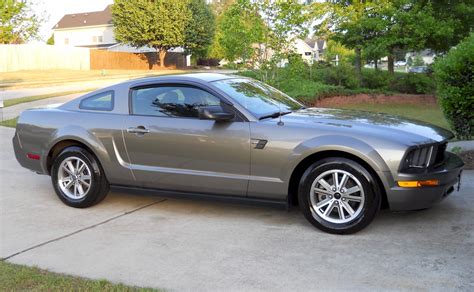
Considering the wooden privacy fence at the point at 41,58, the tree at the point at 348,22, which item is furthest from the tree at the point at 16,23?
the tree at the point at 348,22

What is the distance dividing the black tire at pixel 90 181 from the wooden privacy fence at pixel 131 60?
145 ft

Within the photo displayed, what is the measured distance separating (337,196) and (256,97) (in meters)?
1.52

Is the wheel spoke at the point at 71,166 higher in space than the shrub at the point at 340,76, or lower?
lower

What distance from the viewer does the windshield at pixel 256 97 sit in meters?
5.39

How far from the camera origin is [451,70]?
7949 mm

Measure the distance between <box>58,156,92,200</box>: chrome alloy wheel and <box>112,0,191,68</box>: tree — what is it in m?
45.2

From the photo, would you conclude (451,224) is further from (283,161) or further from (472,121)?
(472,121)

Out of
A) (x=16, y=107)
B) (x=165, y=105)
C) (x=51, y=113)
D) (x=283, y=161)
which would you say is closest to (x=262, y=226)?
(x=283, y=161)

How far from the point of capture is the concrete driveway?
388 centimetres

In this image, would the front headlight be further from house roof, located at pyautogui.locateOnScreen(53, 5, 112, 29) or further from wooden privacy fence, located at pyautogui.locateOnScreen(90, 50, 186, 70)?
house roof, located at pyautogui.locateOnScreen(53, 5, 112, 29)

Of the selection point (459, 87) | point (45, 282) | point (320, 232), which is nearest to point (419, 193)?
point (320, 232)

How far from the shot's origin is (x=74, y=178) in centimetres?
594

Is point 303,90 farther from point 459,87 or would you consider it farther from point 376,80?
point 459,87

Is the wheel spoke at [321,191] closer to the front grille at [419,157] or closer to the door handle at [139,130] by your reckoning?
the front grille at [419,157]
